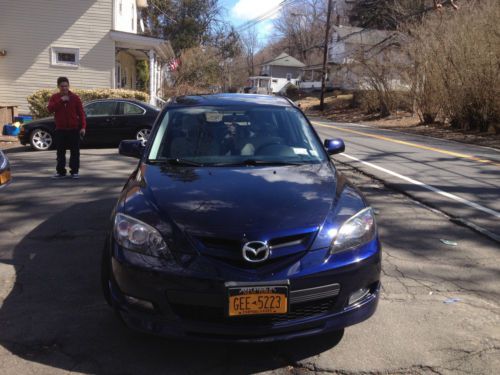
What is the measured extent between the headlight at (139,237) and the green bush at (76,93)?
1573cm

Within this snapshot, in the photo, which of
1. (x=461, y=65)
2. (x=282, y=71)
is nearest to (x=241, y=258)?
(x=461, y=65)

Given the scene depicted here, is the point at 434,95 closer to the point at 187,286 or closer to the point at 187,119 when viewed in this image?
the point at 187,119

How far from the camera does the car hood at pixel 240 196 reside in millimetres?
3121

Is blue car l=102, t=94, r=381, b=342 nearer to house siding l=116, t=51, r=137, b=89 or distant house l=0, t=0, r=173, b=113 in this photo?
distant house l=0, t=0, r=173, b=113

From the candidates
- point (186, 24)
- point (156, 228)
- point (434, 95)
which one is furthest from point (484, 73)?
point (186, 24)

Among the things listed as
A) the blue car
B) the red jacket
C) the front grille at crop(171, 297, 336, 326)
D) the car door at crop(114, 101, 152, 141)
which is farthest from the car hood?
the car door at crop(114, 101, 152, 141)

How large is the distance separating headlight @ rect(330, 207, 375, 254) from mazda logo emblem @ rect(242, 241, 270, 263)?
16.9 inches

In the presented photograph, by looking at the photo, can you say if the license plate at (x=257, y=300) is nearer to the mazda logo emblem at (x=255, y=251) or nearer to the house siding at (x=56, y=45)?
the mazda logo emblem at (x=255, y=251)

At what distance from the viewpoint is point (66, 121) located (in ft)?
29.0

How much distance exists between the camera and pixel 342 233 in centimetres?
319

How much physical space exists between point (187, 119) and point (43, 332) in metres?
2.31

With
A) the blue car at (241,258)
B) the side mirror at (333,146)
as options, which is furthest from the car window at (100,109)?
the blue car at (241,258)

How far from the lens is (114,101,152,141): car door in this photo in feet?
44.4

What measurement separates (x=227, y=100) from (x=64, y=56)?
59.0ft
